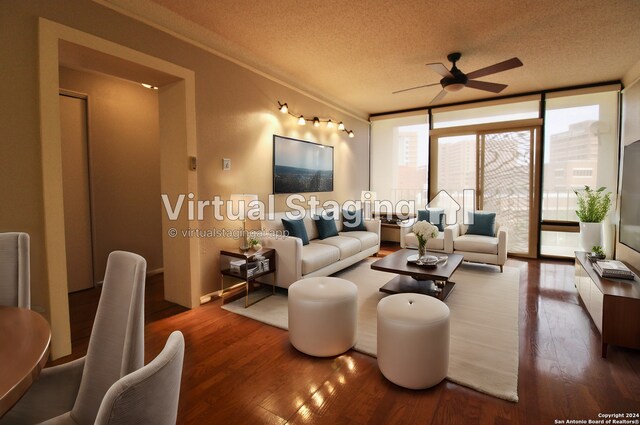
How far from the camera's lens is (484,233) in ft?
16.9

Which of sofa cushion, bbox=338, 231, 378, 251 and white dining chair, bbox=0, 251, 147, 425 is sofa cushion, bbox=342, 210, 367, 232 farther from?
white dining chair, bbox=0, 251, 147, 425

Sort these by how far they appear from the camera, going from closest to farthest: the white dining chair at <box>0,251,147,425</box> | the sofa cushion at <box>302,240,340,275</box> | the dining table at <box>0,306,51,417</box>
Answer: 1. the dining table at <box>0,306,51,417</box>
2. the white dining chair at <box>0,251,147,425</box>
3. the sofa cushion at <box>302,240,340,275</box>

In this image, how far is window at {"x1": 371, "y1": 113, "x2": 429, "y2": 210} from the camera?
6.64 m

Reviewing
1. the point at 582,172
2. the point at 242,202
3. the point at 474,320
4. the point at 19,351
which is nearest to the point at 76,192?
the point at 242,202

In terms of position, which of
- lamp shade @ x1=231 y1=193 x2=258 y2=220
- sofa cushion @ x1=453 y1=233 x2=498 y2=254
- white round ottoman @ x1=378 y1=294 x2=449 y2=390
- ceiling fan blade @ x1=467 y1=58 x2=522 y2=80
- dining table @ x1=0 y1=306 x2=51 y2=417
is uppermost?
ceiling fan blade @ x1=467 y1=58 x2=522 y2=80

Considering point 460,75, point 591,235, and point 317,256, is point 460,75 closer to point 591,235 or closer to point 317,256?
point 317,256

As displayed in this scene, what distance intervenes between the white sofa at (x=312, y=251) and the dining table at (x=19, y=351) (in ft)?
8.14

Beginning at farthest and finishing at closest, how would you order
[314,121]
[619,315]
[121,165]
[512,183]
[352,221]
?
[512,183], [352,221], [314,121], [121,165], [619,315]

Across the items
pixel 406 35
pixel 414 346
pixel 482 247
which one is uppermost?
pixel 406 35

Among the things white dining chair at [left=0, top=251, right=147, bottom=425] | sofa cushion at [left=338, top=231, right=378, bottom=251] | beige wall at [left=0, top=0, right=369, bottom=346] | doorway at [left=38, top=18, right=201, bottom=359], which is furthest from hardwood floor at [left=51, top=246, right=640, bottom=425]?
sofa cushion at [left=338, top=231, right=378, bottom=251]

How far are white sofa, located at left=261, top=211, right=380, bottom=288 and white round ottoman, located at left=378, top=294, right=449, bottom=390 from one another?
1.62 m

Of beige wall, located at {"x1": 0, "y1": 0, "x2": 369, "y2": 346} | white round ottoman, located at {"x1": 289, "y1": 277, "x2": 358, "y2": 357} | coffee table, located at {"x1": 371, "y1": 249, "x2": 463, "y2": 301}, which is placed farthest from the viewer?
coffee table, located at {"x1": 371, "y1": 249, "x2": 463, "y2": 301}

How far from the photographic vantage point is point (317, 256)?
12.5 feet

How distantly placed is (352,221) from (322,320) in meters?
3.16
